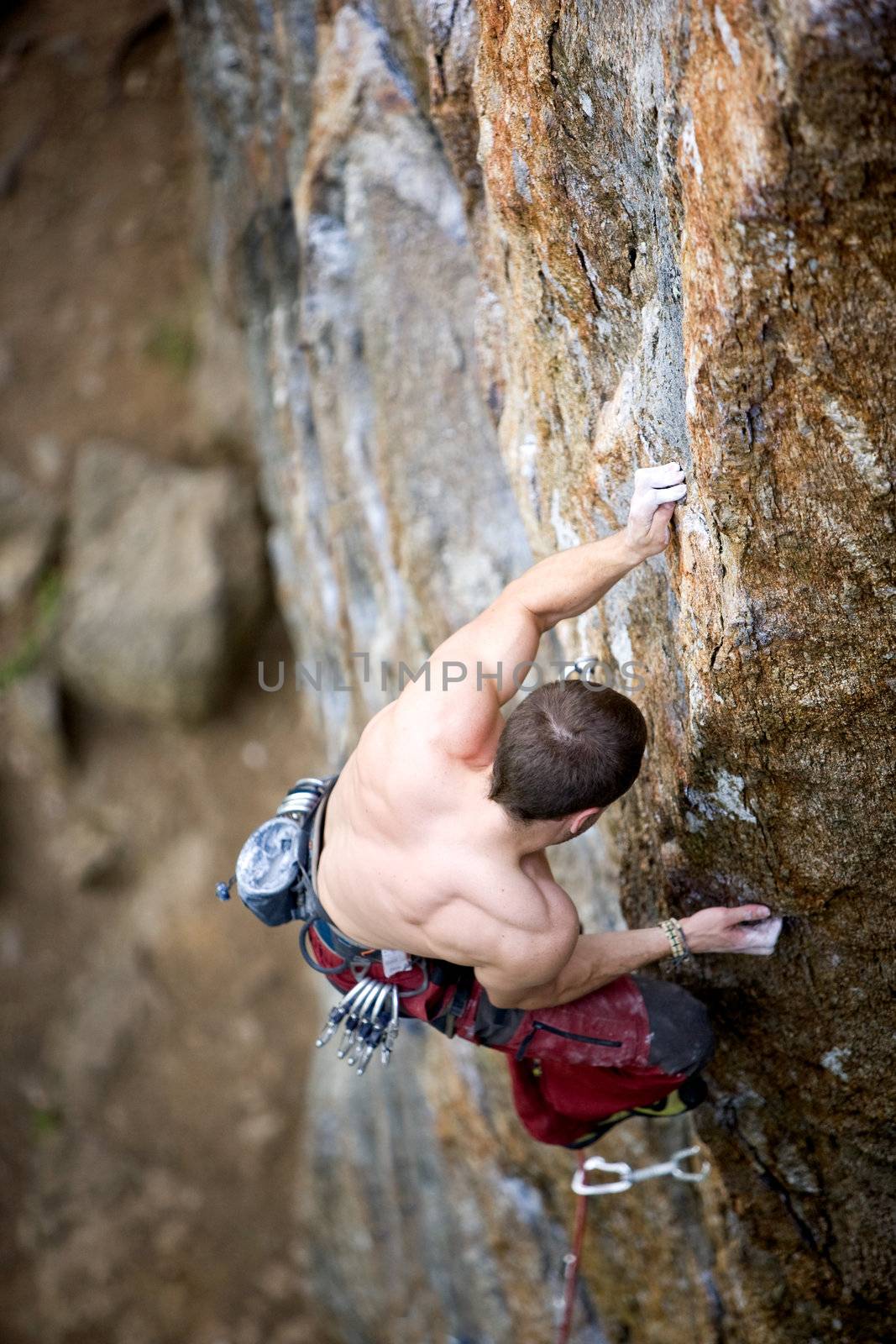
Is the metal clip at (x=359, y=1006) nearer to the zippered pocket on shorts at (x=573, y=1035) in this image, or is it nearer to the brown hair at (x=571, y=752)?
the zippered pocket on shorts at (x=573, y=1035)

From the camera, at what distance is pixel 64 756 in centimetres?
757

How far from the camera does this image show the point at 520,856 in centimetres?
253

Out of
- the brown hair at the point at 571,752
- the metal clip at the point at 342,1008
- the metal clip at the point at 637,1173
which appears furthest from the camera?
the metal clip at the point at 637,1173

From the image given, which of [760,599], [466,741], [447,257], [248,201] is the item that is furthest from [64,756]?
[760,599]

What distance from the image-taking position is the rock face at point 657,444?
6.61ft

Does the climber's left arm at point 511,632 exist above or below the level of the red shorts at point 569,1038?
above

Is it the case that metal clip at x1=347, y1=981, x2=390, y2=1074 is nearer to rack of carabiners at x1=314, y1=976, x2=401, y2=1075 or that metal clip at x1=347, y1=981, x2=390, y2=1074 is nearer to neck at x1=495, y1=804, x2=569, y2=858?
rack of carabiners at x1=314, y1=976, x2=401, y2=1075

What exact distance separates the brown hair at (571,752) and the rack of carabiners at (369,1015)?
967 millimetres

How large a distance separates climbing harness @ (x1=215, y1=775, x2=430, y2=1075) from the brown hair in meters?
0.89

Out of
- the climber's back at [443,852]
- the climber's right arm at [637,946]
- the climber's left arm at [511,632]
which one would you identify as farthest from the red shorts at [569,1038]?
the climber's left arm at [511,632]

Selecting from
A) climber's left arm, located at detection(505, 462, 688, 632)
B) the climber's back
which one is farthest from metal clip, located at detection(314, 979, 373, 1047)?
climber's left arm, located at detection(505, 462, 688, 632)

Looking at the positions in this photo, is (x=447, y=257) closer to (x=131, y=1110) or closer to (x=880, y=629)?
(x=880, y=629)

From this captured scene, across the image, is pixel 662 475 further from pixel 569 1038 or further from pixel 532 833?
pixel 569 1038

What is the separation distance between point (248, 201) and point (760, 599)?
3959 mm
